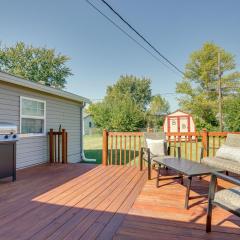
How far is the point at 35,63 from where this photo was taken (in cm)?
2412

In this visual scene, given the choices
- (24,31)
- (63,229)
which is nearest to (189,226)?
(63,229)

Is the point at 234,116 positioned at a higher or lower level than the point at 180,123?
higher

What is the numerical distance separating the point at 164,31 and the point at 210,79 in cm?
1057

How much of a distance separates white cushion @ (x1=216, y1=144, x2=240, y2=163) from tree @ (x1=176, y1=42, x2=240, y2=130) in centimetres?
1469

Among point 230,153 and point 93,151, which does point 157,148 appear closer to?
point 230,153

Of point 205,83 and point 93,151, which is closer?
point 93,151

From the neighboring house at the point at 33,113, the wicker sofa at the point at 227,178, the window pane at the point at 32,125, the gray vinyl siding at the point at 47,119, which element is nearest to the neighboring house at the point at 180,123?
the gray vinyl siding at the point at 47,119

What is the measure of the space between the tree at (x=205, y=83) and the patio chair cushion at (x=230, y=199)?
55.8 feet

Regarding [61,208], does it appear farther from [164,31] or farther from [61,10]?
[164,31]

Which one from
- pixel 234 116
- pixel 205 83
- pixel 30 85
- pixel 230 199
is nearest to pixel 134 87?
pixel 205 83

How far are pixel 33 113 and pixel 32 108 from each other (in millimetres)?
144

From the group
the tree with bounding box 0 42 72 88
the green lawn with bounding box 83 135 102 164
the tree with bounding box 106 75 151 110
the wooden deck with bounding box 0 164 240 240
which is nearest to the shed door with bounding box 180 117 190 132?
the green lawn with bounding box 83 135 102 164

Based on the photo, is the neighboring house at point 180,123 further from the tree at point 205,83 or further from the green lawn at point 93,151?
the green lawn at point 93,151

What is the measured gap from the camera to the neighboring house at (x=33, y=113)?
4.91 meters
